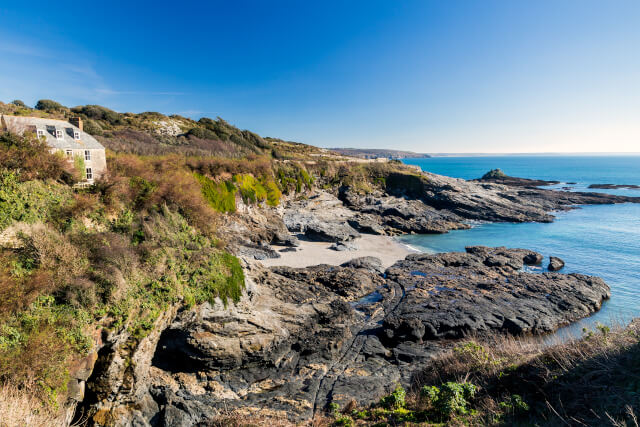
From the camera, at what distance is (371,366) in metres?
11.8

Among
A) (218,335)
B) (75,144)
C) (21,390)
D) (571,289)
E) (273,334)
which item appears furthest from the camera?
(571,289)

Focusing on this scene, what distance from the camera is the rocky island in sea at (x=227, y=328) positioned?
6.39m

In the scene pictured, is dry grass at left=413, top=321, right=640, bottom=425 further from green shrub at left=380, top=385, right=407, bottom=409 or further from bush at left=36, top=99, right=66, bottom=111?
bush at left=36, top=99, right=66, bottom=111

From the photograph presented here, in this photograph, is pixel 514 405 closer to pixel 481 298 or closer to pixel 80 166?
pixel 481 298

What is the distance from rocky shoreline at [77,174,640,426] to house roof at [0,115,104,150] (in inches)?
372

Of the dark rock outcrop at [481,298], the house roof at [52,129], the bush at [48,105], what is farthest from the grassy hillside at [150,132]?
the dark rock outcrop at [481,298]

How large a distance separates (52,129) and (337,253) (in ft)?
69.1

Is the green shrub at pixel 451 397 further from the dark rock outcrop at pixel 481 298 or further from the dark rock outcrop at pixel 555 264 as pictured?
the dark rock outcrop at pixel 555 264

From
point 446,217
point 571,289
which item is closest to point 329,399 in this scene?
point 571,289

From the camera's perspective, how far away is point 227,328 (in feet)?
34.5

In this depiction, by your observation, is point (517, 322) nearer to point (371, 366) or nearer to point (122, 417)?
point (371, 366)

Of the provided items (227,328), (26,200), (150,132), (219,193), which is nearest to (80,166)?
(26,200)

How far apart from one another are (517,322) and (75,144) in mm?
24223

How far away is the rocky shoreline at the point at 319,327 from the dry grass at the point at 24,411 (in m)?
1.66
